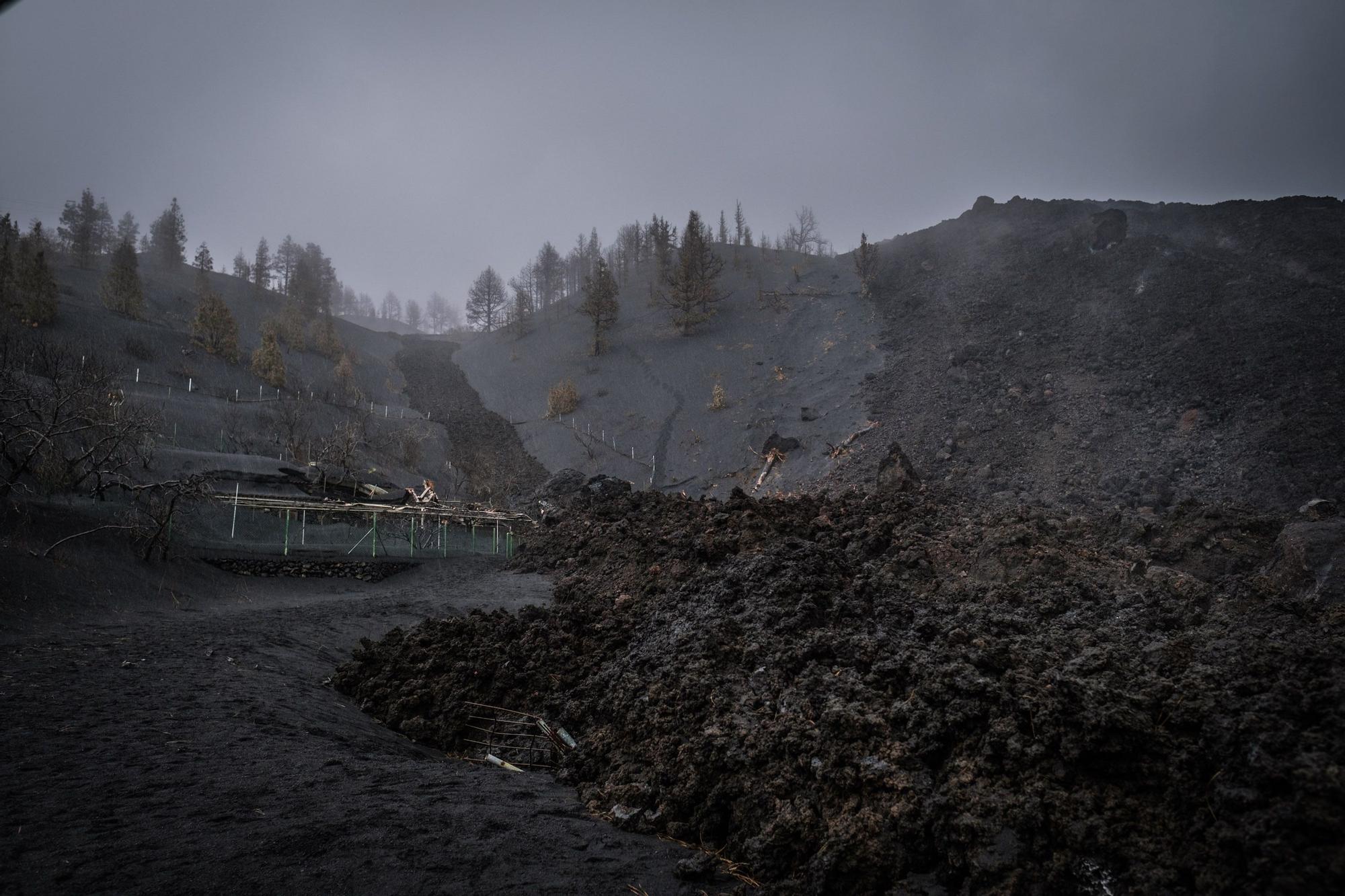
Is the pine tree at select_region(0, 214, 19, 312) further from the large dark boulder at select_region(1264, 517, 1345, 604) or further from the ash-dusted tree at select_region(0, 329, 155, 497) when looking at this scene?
the large dark boulder at select_region(1264, 517, 1345, 604)

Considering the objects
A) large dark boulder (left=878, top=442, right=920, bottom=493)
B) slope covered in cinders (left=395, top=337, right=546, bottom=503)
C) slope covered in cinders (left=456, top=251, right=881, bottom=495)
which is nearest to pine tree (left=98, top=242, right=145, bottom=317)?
slope covered in cinders (left=395, top=337, right=546, bottom=503)

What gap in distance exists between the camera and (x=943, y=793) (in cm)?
309

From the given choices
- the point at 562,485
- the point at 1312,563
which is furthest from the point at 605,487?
the point at 1312,563

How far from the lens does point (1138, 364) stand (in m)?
24.3

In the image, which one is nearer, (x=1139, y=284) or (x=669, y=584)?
(x=669, y=584)

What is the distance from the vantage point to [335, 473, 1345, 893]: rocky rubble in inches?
94.7

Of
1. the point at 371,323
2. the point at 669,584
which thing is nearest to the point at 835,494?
the point at 669,584

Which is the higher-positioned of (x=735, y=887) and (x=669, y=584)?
(x=669, y=584)

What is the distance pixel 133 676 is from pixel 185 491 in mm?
9808

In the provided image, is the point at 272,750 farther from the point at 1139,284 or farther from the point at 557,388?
the point at 557,388

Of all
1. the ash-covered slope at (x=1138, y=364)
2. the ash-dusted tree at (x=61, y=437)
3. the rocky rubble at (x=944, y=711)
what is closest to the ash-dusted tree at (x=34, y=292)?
the ash-dusted tree at (x=61, y=437)

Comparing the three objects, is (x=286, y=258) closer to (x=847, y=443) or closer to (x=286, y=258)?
(x=286, y=258)

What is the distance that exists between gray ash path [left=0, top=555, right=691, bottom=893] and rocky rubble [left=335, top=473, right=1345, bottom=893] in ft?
1.91

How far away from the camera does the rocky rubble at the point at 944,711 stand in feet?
7.89
